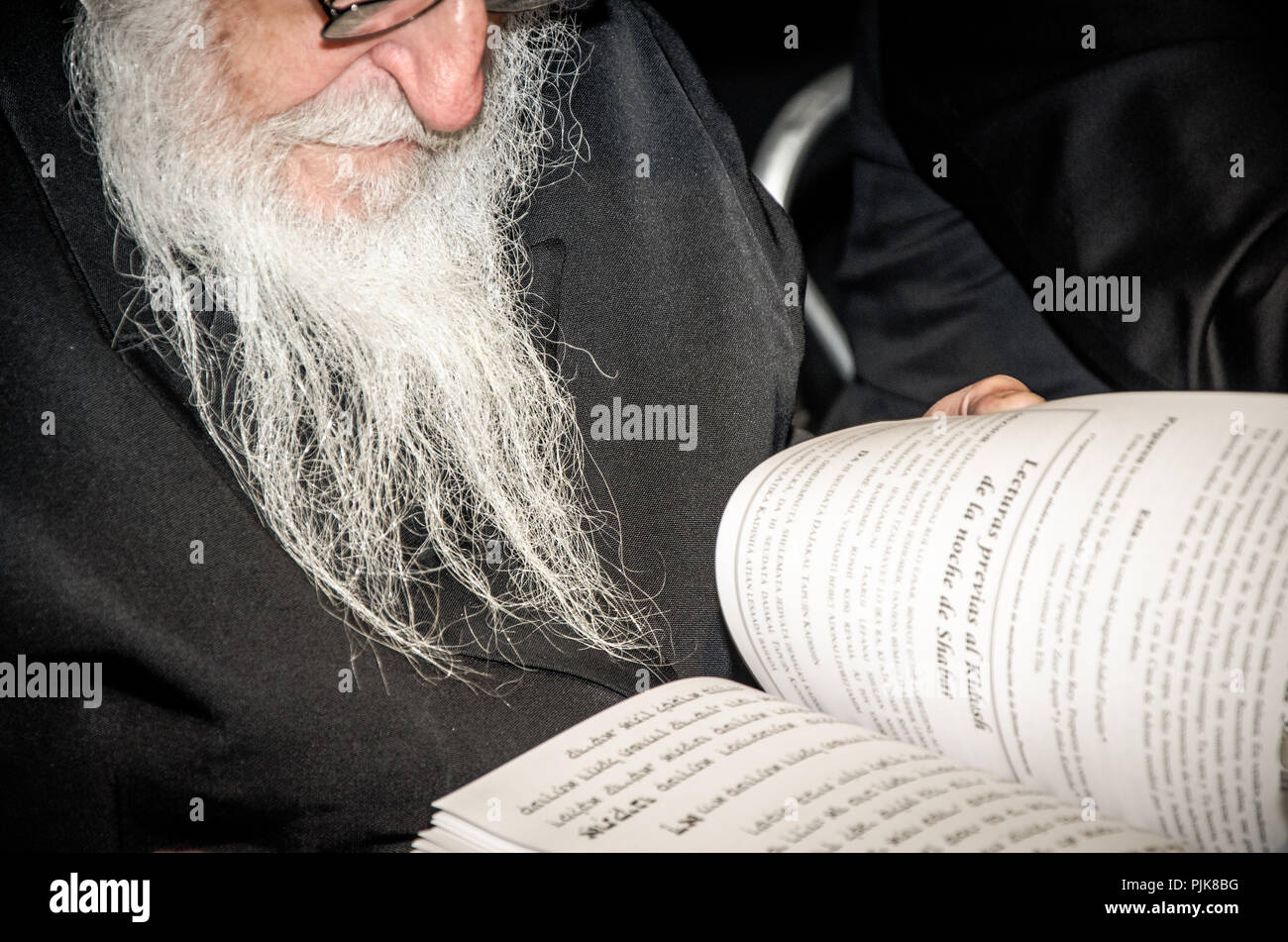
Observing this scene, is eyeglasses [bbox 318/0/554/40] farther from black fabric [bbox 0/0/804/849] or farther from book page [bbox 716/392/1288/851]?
book page [bbox 716/392/1288/851]

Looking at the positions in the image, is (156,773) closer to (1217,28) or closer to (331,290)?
(331,290)

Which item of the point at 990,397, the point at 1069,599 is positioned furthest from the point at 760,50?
the point at 1069,599

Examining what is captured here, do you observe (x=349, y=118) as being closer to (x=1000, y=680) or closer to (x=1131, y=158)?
(x=1000, y=680)

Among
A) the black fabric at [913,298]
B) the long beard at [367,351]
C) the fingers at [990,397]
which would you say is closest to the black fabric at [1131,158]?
the black fabric at [913,298]

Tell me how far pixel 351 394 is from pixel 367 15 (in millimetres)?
245

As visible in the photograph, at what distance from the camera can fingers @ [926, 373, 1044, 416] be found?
0.76m

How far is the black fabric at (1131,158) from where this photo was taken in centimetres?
86

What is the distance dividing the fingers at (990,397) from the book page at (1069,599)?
0.63ft

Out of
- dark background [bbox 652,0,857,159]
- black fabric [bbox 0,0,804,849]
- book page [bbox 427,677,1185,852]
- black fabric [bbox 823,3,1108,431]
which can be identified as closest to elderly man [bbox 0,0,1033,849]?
black fabric [bbox 0,0,804,849]

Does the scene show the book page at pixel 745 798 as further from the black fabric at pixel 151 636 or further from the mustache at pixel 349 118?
the mustache at pixel 349 118

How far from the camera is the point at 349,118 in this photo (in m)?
0.66
